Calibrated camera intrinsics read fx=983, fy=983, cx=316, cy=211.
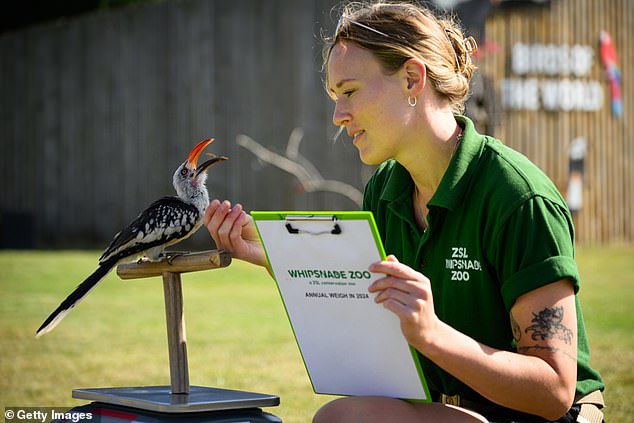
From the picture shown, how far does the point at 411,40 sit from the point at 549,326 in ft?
2.78

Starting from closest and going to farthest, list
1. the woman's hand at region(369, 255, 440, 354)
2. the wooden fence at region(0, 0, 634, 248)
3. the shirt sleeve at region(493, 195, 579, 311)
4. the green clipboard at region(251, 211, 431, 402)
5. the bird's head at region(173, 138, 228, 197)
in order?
the woman's hand at region(369, 255, 440, 354) → the green clipboard at region(251, 211, 431, 402) → the shirt sleeve at region(493, 195, 579, 311) → the bird's head at region(173, 138, 228, 197) → the wooden fence at region(0, 0, 634, 248)

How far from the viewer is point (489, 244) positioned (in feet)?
8.37

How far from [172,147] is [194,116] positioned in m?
0.93

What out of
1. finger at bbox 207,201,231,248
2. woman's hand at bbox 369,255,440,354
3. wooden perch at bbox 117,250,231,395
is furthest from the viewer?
finger at bbox 207,201,231,248

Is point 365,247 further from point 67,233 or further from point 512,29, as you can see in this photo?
point 67,233

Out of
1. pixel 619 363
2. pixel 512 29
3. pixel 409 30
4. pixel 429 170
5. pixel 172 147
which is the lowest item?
pixel 619 363

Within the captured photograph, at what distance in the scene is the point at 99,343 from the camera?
9289mm

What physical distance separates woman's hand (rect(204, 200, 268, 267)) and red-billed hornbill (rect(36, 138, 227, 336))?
0.54m

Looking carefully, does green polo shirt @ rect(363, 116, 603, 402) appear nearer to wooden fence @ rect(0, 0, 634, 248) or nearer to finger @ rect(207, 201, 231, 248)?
finger @ rect(207, 201, 231, 248)

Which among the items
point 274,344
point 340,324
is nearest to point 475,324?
point 340,324

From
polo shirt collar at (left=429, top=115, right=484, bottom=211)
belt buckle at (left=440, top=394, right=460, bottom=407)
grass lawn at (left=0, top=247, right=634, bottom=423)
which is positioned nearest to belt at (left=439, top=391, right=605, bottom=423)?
belt buckle at (left=440, top=394, right=460, bottom=407)

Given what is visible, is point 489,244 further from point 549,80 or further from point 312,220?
point 549,80

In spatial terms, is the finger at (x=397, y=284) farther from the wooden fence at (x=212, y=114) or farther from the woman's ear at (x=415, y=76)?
the wooden fence at (x=212, y=114)

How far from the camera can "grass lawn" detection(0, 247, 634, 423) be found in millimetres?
6980
